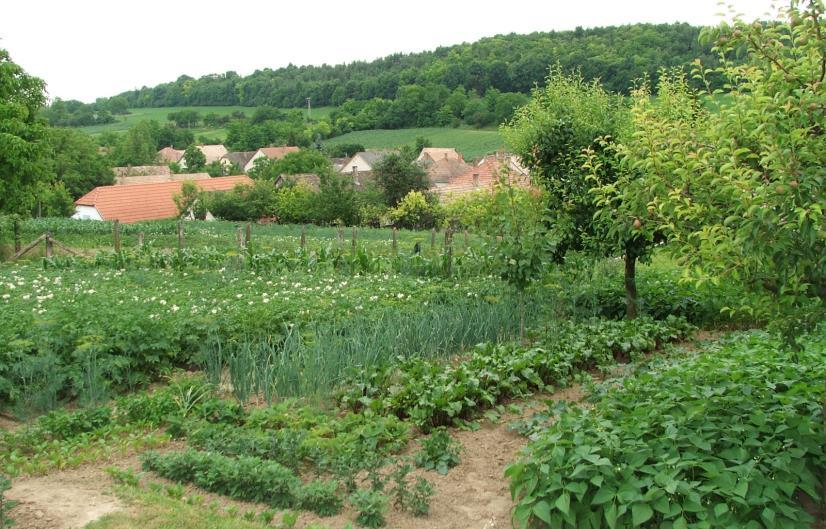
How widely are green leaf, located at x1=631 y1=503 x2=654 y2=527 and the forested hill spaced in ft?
18.1

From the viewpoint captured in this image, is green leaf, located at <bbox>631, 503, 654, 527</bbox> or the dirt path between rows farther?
the dirt path between rows

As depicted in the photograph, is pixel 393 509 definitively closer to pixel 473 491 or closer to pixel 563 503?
pixel 473 491

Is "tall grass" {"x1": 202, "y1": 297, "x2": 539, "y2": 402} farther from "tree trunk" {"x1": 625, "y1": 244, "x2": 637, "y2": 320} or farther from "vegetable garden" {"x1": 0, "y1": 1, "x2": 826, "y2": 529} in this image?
"tree trunk" {"x1": 625, "y1": 244, "x2": 637, "y2": 320}

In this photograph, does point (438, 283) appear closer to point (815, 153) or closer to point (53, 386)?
point (53, 386)

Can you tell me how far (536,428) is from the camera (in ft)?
19.2

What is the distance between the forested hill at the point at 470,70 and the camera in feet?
99.6

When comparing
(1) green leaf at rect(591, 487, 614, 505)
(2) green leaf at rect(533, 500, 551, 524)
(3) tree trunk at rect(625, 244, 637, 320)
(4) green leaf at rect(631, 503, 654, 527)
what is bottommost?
(3) tree trunk at rect(625, 244, 637, 320)

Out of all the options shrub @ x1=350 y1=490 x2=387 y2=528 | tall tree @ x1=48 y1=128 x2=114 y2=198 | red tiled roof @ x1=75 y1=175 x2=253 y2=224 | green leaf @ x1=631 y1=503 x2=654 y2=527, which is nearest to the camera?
green leaf @ x1=631 y1=503 x2=654 y2=527

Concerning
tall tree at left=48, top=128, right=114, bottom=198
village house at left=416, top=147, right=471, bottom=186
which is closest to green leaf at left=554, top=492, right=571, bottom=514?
village house at left=416, top=147, right=471, bottom=186

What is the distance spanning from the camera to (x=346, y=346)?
7.68 m

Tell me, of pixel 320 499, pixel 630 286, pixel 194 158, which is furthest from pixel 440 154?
pixel 320 499

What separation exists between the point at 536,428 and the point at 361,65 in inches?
4429

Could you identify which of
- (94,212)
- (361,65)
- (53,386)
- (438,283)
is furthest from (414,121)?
(53,386)

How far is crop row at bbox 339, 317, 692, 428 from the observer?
6406 mm
